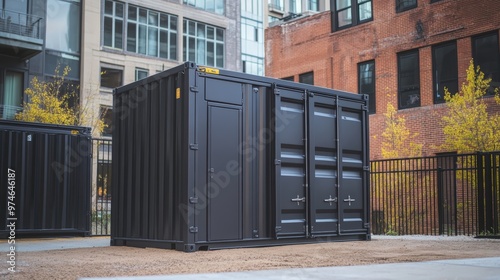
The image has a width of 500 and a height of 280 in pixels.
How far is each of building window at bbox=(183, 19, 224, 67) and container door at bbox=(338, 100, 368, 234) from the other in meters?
32.6

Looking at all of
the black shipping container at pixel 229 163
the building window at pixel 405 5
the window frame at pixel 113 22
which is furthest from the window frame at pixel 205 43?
the black shipping container at pixel 229 163

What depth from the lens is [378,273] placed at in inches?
259

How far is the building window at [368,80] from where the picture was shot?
26016mm

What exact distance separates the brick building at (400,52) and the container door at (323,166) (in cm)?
1157

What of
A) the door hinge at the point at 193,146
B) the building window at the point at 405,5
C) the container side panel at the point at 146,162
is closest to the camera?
the door hinge at the point at 193,146

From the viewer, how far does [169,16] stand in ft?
143

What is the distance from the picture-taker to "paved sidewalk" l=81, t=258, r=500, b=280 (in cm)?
625

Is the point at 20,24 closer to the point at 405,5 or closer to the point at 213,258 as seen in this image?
the point at 405,5

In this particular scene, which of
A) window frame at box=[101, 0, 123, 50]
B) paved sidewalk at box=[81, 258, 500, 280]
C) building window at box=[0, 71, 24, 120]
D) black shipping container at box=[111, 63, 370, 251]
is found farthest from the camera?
window frame at box=[101, 0, 123, 50]

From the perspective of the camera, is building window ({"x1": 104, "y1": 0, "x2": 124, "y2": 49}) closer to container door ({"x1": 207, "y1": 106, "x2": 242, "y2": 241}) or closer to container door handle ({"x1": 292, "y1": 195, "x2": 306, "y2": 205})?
container door handle ({"x1": 292, "y1": 195, "x2": 306, "y2": 205})

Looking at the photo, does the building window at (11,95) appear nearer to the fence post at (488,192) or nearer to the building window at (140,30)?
the building window at (140,30)

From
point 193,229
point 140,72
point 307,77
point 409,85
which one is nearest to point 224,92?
point 193,229

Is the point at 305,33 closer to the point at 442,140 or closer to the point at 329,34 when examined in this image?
the point at 329,34

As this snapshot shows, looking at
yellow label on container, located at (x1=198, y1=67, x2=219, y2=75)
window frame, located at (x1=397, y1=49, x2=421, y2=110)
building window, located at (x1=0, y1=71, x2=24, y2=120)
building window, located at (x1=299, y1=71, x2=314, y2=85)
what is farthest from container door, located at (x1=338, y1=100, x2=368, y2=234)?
building window, located at (x1=0, y1=71, x2=24, y2=120)
